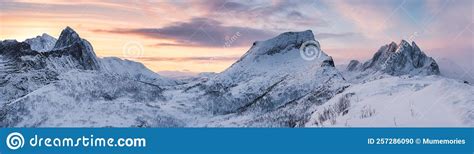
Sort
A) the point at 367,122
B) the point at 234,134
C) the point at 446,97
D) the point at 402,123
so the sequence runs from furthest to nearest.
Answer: the point at 446,97
the point at 367,122
the point at 402,123
the point at 234,134

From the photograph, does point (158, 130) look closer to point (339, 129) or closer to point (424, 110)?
point (339, 129)

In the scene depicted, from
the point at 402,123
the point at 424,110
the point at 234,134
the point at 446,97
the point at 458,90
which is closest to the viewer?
the point at 234,134

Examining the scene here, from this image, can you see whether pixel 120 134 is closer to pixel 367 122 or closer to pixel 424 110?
pixel 367 122

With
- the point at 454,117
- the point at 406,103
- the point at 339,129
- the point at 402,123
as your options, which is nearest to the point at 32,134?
the point at 339,129

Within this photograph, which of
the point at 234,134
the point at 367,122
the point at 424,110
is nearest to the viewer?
the point at 234,134

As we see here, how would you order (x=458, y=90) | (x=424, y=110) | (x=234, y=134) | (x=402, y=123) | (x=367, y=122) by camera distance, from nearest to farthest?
(x=234, y=134) → (x=402, y=123) → (x=367, y=122) → (x=424, y=110) → (x=458, y=90)

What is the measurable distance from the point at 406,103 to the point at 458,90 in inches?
214

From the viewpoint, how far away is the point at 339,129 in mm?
30016

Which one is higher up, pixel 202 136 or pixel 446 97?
pixel 446 97

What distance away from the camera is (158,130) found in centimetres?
3025

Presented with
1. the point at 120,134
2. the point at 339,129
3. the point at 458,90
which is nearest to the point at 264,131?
the point at 339,129

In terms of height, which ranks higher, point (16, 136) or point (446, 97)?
point (446, 97)

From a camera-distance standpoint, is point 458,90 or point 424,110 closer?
point 424,110

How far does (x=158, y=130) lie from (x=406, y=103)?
31.3 meters
